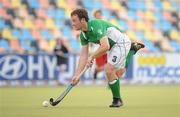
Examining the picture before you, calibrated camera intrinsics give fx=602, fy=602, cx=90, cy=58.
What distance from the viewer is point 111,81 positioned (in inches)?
410

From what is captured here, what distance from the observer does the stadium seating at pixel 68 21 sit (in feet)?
79.4

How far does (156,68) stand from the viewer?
21797mm

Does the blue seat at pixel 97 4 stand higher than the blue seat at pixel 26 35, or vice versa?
the blue seat at pixel 97 4

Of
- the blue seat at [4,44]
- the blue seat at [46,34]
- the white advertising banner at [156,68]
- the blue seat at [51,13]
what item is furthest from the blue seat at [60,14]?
the white advertising banner at [156,68]

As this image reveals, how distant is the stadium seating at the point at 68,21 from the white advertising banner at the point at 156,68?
3320 millimetres

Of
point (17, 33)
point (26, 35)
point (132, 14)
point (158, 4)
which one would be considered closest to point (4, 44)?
point (17, 33)

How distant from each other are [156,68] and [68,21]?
5.22 metres

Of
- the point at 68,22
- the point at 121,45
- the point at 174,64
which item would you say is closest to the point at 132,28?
the point at 68,22

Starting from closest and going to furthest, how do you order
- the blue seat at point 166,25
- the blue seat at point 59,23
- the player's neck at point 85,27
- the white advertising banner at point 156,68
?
the player's neck at point 85,27 < the white advertising banner at point 156,68 < the blue seat at point 59,23 < the blue seat at point 166,25

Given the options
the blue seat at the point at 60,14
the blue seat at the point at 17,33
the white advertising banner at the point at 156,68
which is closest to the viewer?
the white advertising banner at the point at 156,68

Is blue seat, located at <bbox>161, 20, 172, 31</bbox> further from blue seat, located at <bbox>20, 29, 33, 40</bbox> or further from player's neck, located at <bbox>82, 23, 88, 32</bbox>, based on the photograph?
player's neck, located at <bbox>82, 23, 88, 32</bbox>

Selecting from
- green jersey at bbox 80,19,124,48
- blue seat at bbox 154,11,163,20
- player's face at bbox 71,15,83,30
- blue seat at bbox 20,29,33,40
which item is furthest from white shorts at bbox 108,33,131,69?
blue seat at bbox 154,11,163,20

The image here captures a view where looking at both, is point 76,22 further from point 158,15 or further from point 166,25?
point 158,15

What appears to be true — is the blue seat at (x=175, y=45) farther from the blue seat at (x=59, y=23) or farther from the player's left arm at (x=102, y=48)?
the player's left arm at (x=102, y=48)
